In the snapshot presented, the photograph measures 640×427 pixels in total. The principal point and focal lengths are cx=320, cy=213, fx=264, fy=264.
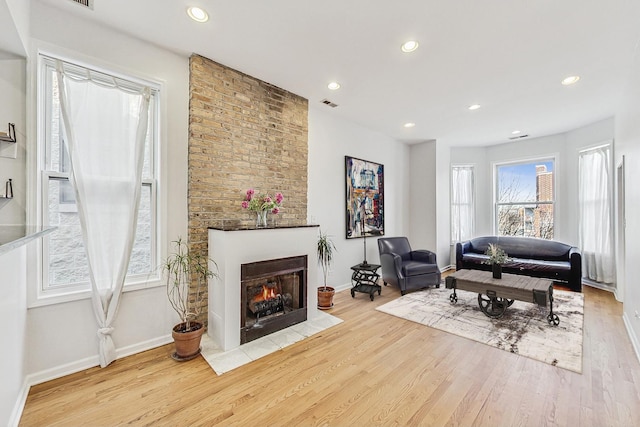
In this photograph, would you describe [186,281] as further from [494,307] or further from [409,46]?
[494,307]

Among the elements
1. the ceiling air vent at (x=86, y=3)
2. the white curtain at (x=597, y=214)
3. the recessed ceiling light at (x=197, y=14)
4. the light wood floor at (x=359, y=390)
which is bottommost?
the light wood floor at (x=359, y=390)

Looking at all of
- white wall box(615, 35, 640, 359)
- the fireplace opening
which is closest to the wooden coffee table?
white wall box(615, 35, 640, 359)

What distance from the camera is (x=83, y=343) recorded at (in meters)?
2.28

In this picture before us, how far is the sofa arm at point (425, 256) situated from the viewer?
15.7 feet

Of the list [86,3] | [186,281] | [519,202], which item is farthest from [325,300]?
[519,202]

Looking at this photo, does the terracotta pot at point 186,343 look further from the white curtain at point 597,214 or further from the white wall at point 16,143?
the white curtain at point 597,214

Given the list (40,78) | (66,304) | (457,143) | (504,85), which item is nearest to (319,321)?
(66,304)

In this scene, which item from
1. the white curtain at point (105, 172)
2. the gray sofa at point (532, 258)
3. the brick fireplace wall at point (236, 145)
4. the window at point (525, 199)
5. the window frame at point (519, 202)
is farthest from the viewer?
the window at point (525, 199)

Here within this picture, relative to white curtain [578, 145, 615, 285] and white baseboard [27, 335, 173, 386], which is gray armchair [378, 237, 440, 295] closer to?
white curtain [578, 145, 615, 285]

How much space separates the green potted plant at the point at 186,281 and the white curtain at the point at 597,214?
6334 mm

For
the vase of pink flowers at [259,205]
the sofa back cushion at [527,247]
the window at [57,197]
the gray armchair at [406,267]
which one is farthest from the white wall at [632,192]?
the window at [57,197]

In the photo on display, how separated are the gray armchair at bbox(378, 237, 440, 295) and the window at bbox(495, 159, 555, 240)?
2.78m

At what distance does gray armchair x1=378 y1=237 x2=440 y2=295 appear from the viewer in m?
4.39

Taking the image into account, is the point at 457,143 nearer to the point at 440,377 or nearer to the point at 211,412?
the point at 440,377
